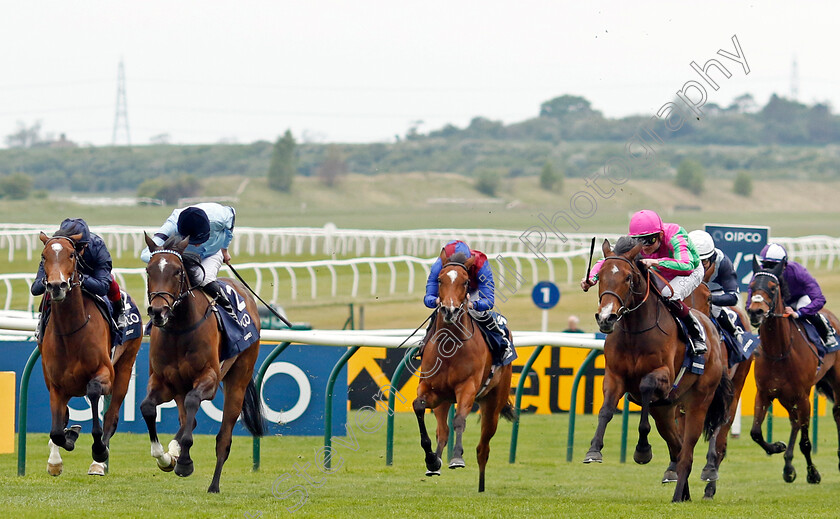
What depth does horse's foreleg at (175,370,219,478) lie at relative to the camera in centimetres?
665

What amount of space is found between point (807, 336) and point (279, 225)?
20607mm

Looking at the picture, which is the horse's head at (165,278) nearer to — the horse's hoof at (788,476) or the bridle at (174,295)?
the bridle at (174,295)

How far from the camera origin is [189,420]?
6.68m

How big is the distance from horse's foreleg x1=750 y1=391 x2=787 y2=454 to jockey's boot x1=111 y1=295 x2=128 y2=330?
4877 millimetres

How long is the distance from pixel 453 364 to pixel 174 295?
1925 millimetres

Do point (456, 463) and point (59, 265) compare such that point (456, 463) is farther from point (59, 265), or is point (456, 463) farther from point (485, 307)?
point (59, 265)

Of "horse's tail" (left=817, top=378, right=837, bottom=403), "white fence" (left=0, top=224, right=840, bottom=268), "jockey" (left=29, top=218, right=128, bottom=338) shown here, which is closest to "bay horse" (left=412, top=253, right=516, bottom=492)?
"jockey" (left=29, top=218, right=128, bottom=338)

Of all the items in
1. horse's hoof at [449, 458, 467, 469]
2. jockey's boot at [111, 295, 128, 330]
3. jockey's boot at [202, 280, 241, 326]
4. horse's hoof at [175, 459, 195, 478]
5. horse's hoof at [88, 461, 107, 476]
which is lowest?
horse's hoof at [88, 461, 107, 476]

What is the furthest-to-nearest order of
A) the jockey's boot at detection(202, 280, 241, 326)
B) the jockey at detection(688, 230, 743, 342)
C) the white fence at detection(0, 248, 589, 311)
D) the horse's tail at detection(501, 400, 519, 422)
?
the white fence at detection(0, 248, 589, 311) → the jockey at detection(688, 230, 743, 342) → the horse's tail at detection(501, 400, 519, 422) → the jockey's boot at detection(202, 280, 241, 326)

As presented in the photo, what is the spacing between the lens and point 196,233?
740 cm

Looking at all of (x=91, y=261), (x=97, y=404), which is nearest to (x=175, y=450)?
(x=97, y=404)

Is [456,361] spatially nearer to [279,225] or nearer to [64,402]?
[64,402]

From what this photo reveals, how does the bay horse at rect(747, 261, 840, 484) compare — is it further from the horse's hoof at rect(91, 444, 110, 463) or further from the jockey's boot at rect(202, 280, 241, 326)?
the horse's hoof at rect(91, 444, 110, 463)

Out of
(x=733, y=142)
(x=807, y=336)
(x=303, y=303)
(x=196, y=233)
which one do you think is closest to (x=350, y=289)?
(x=303, y=303)
